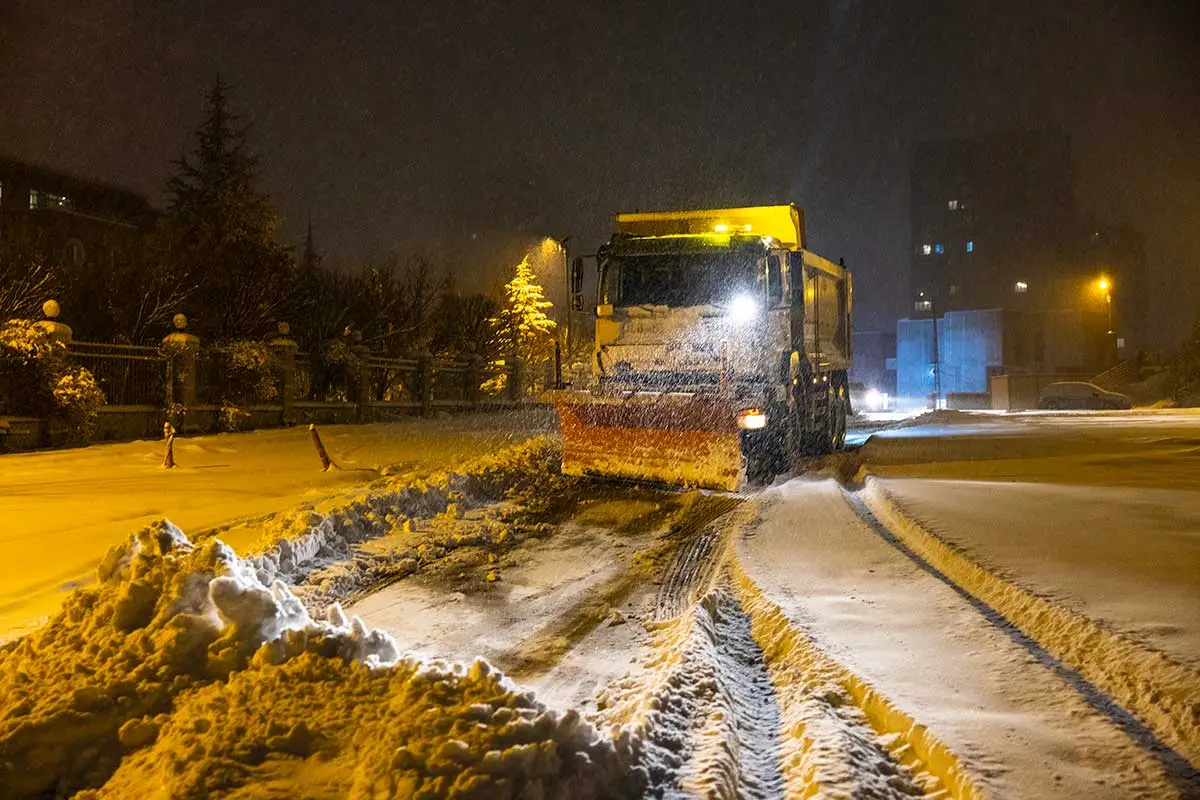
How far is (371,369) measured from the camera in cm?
2964

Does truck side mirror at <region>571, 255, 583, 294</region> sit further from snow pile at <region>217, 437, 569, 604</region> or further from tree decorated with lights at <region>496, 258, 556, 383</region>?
tree decorated with lights at <region>496, 258, 556, 383</region>

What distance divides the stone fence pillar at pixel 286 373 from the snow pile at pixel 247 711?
19202 mm

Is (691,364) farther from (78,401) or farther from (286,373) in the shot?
(286,373)

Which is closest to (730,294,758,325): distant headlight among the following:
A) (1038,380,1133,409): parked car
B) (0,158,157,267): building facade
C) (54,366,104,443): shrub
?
(54,366,104,443): shrub

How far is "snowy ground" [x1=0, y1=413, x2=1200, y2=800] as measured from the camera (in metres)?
3.49

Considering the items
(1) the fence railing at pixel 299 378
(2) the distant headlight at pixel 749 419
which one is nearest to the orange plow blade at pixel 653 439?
(2) the distant headlight at pixel 749 419

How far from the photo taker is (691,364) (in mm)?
13102

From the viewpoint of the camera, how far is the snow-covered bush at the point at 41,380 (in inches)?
632

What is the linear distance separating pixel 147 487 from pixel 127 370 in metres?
8.28

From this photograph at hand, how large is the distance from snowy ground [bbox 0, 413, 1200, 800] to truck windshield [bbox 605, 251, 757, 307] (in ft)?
17.2

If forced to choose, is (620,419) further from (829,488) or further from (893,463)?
(893,463)

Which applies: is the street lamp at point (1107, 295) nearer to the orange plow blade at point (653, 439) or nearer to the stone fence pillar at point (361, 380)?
the stone fence pillar at point (361, 380)

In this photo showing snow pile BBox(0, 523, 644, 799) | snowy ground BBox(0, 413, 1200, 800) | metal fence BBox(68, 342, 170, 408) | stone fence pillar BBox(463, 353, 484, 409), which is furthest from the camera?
stone fence pillar BBox(463, 353, 484, 409)

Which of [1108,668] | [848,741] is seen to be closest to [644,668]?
[848,741]
